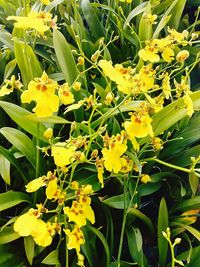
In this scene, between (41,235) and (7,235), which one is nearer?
(41,235)

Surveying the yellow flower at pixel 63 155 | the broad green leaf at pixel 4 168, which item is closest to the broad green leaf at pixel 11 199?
the broad green leaf at pixel 4 168

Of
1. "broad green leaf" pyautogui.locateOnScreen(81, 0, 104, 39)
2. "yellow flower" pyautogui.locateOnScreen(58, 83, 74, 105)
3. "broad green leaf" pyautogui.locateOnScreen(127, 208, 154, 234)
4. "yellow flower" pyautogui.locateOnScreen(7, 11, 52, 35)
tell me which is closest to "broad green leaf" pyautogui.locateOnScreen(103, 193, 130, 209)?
"broad green leaf" pyautogui.locateOnScreen(127, 208, 154, 234)

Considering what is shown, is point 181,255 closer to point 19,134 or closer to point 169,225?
point 169,225

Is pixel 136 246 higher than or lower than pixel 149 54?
lower

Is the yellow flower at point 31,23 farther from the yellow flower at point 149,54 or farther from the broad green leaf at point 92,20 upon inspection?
the broad green leaf at point 92,20

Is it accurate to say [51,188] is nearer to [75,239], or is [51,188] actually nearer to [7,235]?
[75,239]

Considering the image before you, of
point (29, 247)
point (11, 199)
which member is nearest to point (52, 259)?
point (29, 247)

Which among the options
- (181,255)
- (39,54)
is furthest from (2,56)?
(181,255)

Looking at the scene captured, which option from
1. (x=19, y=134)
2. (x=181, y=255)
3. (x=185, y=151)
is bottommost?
(x=181, y=255)
